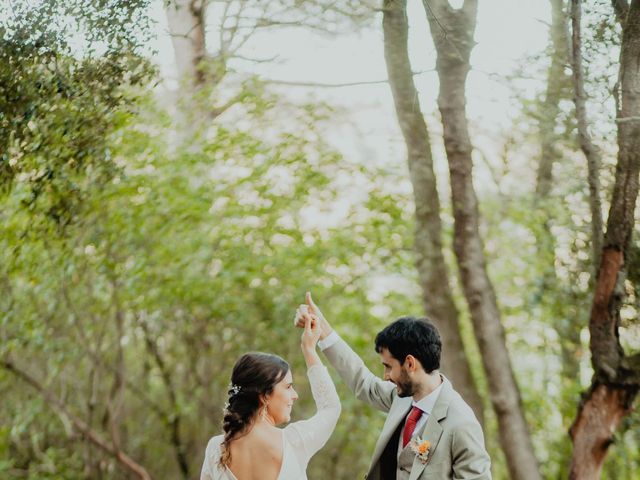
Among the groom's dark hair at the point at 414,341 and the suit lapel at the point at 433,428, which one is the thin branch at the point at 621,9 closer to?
the groom's dark hair at the point at 414,341

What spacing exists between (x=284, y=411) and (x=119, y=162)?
4.27 metres

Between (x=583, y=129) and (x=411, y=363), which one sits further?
(x=583, y=129)

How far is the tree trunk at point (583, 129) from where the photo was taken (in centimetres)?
508

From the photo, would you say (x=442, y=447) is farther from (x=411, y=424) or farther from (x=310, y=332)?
(x=310, y=332)

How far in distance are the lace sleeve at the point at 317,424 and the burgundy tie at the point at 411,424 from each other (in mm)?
308

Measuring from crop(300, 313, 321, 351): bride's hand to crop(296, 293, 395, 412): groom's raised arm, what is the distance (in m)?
0.20

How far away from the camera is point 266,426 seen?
11.5ft

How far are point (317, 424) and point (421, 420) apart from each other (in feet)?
1.47

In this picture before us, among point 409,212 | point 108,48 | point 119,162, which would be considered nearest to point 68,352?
point 119,162

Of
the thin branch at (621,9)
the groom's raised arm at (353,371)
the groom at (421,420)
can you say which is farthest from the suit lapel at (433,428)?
the thin branch at (621,9)

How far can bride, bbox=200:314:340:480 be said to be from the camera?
3441 millimetres

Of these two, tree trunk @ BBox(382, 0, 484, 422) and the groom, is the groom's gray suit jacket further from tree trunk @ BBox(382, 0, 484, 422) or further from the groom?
tree trunk @ BBox(382, 0, 484, 422)

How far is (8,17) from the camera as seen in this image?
494 cm

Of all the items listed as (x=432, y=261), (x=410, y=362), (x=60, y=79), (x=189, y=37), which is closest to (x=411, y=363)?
(x=410, y=362)
